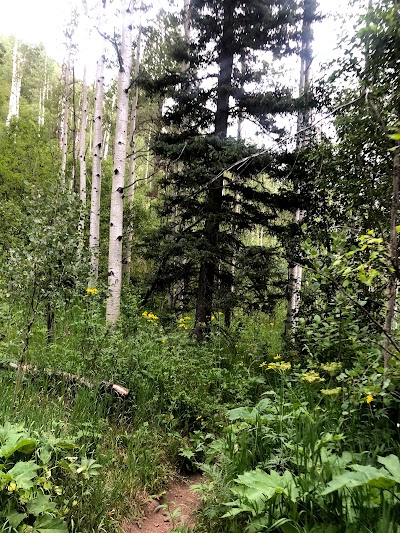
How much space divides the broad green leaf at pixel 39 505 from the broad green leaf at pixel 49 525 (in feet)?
0.12

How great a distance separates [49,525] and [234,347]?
4.26m

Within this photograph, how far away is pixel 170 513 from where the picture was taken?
266 centimetres

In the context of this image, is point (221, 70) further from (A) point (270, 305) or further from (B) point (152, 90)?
(A) point (270, 305)

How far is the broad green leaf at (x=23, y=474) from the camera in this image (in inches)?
75.4

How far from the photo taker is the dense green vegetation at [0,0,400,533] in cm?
201

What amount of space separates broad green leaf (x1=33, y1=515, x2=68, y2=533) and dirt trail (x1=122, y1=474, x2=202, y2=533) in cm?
69

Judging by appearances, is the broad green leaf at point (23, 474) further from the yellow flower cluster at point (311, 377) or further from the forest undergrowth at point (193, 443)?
the yellow flower cluster at point (311, 377)

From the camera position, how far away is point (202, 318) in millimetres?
6219

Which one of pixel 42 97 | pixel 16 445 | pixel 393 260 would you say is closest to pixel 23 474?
pixel 16 445

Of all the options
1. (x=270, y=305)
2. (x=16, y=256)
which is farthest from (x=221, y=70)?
(x=16, y=256)

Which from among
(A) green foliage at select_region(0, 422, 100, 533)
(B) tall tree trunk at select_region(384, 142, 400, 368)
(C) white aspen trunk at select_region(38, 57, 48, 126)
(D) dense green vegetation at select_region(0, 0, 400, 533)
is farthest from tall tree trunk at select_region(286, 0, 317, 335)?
(C) white aspen trunk at select_region(38, 57, 48, 126)

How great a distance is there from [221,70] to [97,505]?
6670mm

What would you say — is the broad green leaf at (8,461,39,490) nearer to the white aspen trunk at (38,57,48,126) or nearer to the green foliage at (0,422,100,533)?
the green foliage at (0,422,100,533)

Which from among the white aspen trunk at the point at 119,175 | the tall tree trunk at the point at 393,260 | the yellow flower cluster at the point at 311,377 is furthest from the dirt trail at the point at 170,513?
the white aspen trunk at the point at 119,175
